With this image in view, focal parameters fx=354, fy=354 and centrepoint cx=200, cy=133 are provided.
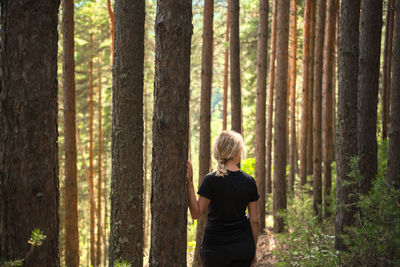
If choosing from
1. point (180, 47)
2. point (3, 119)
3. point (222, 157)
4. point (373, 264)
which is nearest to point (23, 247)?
point (3, 119)

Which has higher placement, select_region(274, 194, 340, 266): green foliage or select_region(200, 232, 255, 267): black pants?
select_region(200, 232, 255, 267): black pants

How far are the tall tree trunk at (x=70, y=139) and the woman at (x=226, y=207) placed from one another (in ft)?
22.0

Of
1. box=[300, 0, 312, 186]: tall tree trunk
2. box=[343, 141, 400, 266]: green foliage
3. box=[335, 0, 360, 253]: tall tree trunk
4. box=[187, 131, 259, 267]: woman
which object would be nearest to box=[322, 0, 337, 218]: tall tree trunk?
box=[300, 0, 312, 186]: tall tree trunk

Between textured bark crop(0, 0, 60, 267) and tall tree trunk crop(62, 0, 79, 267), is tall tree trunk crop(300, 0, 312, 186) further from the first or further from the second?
textured bark crop(0, 0, 60, 267)

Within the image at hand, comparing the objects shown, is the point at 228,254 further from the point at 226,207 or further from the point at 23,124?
the point at 23,124

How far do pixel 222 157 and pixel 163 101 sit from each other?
839 mm

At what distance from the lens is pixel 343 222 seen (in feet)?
22.4

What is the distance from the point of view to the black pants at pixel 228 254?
3.53 meters

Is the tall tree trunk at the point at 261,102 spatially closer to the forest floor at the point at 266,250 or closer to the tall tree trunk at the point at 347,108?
the forest floor at the point at 266,250

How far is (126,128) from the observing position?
18.1 ft

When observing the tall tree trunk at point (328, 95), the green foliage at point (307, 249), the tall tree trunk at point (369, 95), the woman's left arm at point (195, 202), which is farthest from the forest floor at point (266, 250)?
the woman's left arm at point (195, 202)

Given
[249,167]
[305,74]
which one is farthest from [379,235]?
[249,167]

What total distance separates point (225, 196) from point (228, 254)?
1.88ft

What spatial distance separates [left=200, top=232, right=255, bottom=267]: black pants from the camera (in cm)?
353
